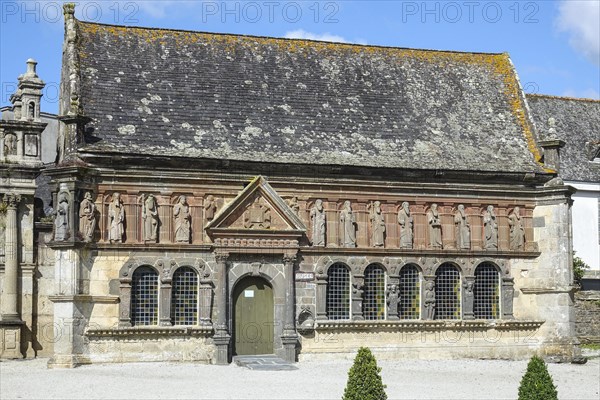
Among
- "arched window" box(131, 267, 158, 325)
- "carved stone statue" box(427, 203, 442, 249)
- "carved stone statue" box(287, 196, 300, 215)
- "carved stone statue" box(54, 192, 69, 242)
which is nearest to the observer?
"carved stone statue" box(54, 192, 69, 242)

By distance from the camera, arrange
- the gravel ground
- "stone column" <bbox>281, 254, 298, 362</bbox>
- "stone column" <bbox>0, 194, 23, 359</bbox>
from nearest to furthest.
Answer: the gravel ground → "stone column" <bbox>281, 254, 298, 362</bbox> → "stone column" <bbox>0, 194, 23, 359</bbox>

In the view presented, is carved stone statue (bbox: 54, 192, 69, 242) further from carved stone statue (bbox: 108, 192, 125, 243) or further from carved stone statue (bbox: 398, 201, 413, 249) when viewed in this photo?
carved stone statue (bbox: 398, 201, 413, 249)

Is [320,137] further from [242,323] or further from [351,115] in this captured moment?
[242,323]

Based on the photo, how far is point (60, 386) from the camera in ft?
77.7

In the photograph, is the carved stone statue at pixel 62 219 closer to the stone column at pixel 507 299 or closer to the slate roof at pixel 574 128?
the stone column at pixel 507 299

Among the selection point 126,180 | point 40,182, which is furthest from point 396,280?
point 40,182

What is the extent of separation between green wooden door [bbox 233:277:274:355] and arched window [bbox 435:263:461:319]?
18.3 feet

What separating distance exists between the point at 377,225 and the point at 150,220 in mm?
7120

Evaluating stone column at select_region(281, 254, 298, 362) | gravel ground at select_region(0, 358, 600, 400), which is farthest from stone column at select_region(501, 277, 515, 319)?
stone column at select_region(281, 254, 298, 362)

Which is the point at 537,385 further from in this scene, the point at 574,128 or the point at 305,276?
the point at 574,128

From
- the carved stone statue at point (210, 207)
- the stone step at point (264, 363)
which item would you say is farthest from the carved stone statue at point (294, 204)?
the stone step at point (264, 363)

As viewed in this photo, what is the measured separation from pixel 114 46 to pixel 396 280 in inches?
461

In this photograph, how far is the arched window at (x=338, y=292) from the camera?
30.9 m

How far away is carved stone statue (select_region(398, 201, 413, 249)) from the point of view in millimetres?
31547
